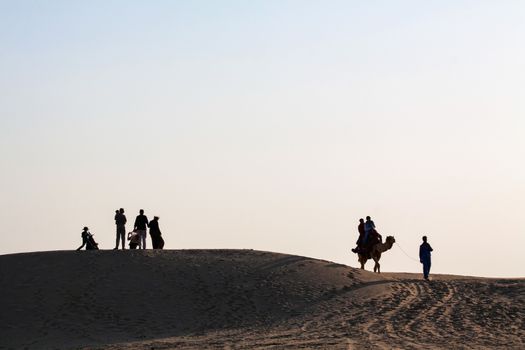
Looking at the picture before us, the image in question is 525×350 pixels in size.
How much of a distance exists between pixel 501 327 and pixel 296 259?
962 centimetres

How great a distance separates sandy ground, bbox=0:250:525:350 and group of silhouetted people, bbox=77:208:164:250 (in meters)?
1.41

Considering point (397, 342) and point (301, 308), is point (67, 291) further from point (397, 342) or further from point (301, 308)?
point (397, 342)

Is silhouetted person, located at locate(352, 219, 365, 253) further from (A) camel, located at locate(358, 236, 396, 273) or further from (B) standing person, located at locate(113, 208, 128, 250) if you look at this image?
(B) standing person, located at locate(113, 208, 128, 250)

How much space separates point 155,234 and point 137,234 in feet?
2.52

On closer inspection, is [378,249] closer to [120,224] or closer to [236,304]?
[236,304]

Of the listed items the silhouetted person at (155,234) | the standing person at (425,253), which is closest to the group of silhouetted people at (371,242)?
Result: the standing person at (425,253)

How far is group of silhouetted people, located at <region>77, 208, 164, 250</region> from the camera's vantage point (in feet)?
131

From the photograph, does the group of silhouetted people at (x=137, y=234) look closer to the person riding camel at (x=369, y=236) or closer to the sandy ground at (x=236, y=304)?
the sandy ground at (x=236, y=304)

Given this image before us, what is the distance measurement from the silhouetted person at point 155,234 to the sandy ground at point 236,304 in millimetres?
1708

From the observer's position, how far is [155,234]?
1604 inches

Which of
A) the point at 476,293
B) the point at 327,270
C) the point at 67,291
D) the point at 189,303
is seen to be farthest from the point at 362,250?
the point at 67,291

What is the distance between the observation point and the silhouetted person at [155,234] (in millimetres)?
40531

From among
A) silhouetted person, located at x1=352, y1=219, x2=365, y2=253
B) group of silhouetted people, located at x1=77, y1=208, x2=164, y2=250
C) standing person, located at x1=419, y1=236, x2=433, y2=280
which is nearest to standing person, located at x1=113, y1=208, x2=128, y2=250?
group of silhouetted people, located at x1=77, y1=208, x2=164, y2=250

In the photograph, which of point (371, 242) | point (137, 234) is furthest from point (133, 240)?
point (371, 242)
